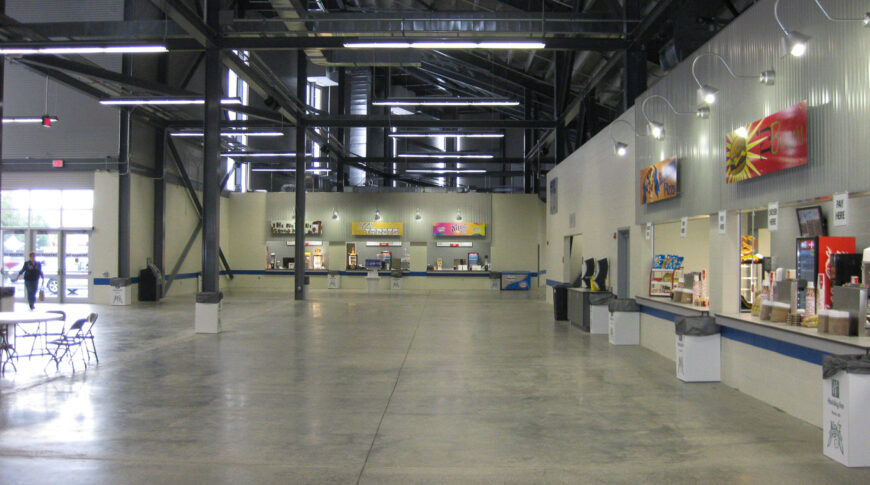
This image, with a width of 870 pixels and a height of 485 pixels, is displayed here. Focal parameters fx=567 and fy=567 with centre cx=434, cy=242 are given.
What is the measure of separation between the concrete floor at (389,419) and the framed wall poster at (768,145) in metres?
2.40

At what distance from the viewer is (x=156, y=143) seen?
1788 cm

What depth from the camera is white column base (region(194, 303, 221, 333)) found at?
10.8m

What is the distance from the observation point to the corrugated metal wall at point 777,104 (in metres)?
4.57

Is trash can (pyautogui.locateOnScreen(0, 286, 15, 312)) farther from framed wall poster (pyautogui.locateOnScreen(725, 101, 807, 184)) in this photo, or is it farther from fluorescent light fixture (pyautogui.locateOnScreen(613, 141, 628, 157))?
framed wall poster (pyautogui.locateOnScreen(725, 101, 807, 184))

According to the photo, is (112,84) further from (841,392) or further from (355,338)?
(841,392)

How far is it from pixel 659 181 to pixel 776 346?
352 centimetres

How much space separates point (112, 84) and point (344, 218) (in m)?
10.2

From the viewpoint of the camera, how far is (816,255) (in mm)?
5977

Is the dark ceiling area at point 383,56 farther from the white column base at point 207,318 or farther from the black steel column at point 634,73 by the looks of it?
the white column base at point 207,318

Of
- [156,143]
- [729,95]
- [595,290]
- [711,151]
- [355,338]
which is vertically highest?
[156,143]

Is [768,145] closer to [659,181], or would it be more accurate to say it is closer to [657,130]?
[657,130]

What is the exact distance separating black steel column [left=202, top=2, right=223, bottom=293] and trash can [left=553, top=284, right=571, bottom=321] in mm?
7342

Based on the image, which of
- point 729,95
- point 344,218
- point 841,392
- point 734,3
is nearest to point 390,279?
point 344,218

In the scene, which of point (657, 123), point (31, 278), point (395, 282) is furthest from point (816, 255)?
point (395, 282)
